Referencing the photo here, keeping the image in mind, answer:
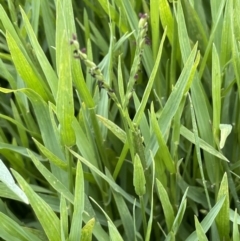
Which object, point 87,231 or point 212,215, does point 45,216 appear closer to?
point 87,231

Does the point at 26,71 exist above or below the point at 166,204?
above

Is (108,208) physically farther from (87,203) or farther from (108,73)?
(108,73)

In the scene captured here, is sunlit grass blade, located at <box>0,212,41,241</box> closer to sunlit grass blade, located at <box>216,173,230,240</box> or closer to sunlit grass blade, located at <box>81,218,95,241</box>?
sunlit grass blade, located at <box>81,218,95,241</box>

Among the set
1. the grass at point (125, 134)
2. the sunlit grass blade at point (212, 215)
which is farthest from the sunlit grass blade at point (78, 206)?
the sunlit grass blade at point (212, 215)

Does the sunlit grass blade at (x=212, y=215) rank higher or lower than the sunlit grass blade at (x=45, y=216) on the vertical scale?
lower

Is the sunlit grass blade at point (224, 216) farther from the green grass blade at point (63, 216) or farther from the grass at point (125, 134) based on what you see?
the green grass blade at point (63, 216)

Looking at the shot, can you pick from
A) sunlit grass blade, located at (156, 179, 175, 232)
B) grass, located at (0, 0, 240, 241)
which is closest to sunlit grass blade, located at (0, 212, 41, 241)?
grass, located at (0, 0, 240, 241)

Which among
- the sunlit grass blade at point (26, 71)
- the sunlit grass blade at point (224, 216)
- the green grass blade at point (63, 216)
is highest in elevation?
the sunlit grass blade at point (26, 71)

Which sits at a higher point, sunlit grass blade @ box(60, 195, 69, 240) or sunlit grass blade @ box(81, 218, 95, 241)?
sunlit grass blade @ box(60, 195, 69, 240)

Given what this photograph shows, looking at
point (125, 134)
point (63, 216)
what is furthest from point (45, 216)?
point (125, 134)

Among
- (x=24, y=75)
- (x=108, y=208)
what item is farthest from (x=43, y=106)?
(x=108, y=208)
